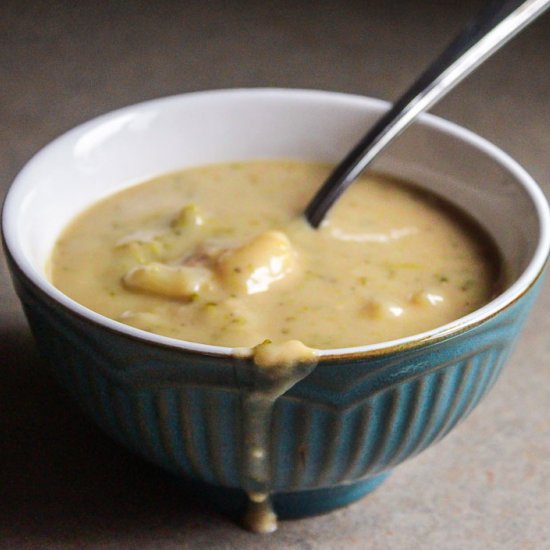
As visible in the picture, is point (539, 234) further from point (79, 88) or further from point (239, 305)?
point (79, 88)

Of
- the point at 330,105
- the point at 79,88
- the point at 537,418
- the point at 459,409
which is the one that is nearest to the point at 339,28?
the point at 79,88

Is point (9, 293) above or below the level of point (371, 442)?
below

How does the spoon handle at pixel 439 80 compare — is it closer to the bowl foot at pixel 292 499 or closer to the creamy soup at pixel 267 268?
the creamy soup at pixel 267 268

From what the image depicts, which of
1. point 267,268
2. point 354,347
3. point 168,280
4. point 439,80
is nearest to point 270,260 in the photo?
point 267,268

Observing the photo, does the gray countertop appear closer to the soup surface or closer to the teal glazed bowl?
the teal glazed bowl

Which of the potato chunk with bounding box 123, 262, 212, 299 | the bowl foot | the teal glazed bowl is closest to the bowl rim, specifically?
the teal glazed bowl

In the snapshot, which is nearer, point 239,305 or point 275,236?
point 239,305
